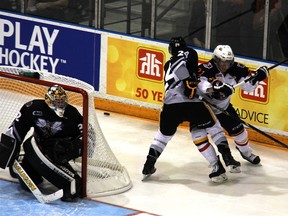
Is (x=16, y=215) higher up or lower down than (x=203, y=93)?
lower down

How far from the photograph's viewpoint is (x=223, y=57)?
9.03m

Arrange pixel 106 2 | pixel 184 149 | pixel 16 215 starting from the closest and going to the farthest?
1. pixel 16 215
2. pixel 184 149
3. pixel 106 2

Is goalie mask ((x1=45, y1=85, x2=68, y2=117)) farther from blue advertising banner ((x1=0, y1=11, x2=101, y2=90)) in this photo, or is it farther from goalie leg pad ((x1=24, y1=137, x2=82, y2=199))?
blue advertising banner ((x1=0, y1=11, x2=101, y2=90))

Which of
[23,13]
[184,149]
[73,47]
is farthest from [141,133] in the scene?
[23,13]

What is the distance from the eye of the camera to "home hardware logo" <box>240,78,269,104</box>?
398 inches

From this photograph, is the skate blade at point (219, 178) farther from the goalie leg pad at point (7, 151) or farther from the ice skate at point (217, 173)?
the goalie leg pad at point (7, 151)

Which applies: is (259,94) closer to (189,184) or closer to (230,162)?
(230,162)

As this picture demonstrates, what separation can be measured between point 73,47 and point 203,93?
8.38 feet

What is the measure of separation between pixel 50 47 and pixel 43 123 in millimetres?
2836

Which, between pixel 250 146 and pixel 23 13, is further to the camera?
pixel 23 13

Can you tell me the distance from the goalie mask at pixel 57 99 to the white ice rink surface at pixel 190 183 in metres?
0.79

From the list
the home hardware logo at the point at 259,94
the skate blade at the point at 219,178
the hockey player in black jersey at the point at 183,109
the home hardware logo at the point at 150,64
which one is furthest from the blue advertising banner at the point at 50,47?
the skate blade at the point at 219,178

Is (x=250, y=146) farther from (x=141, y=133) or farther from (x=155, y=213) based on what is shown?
(x=155, y=213)

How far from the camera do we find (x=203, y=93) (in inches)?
360
